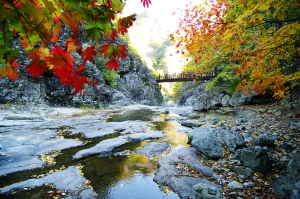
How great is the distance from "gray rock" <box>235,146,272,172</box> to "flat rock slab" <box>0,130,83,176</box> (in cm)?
417

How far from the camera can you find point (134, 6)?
3556 inches

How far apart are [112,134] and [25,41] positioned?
4.53 meters

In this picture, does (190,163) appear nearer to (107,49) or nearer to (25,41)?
(107,49)

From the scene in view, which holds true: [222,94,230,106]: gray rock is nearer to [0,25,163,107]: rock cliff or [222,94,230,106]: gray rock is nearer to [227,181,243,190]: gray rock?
[227,181,243,190]: gray rock

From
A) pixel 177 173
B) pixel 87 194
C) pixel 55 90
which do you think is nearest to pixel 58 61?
pixel 87 194

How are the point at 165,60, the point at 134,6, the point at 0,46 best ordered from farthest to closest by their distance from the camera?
1. the point at 134,6
2. the point at 165,60
3. the point at 0,46

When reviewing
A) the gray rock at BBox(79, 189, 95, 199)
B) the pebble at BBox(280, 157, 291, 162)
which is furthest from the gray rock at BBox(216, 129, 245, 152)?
the gray rock at BBox(79, 189, 95, 199)

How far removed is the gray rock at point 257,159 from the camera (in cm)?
245

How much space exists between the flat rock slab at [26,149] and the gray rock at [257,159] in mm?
4167

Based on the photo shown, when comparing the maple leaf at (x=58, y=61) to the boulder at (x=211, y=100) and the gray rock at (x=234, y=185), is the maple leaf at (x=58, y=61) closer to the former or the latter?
the gray rock at (x=234, y=185)

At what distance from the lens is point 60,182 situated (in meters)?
2.31

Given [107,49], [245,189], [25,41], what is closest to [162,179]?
[245,189]

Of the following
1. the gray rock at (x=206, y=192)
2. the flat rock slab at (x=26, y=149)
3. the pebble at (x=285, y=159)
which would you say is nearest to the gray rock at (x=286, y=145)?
the pebble at (x=285, y=159)

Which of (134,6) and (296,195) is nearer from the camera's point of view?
(296,195)
